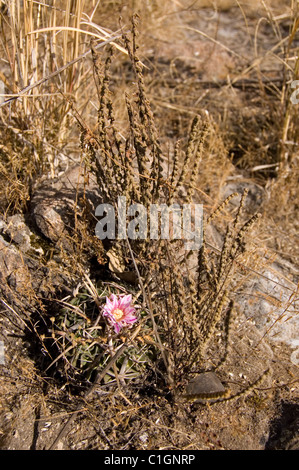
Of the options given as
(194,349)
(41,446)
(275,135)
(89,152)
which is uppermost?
(89,152)

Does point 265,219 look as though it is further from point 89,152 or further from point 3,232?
point 3,232

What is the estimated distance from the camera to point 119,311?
6.42ft

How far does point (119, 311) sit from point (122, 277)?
383 mm

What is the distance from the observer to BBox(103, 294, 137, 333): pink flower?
1.89 meters

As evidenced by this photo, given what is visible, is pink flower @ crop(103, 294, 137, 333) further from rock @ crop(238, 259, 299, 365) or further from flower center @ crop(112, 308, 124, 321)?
rock @ crop(238, 259, 299, 365)

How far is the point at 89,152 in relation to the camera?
2162 mm

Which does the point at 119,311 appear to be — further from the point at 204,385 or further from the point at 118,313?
the point at 204,385

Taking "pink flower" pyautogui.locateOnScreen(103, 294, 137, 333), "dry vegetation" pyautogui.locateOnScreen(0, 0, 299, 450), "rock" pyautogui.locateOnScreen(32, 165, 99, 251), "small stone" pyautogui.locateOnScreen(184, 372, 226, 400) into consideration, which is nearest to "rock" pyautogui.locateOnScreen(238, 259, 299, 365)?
"dry vegetation" pyautogui.locateOnScreen(0, 0, 299, 450)

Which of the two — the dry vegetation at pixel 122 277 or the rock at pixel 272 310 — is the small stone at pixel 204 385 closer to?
the dry vegetation at pixel 122 277

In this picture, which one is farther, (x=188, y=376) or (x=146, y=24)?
(x=146, y=24)

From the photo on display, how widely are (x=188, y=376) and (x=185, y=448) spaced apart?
11.5 inches

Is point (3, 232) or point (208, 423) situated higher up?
point (3, 232)
